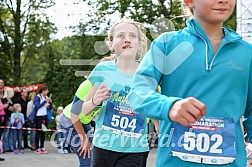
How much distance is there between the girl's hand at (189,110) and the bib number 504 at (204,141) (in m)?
0.55

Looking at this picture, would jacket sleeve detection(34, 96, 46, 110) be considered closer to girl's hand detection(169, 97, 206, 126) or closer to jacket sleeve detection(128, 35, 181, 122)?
jacket sleeve detection(128, 35, 181, 122)

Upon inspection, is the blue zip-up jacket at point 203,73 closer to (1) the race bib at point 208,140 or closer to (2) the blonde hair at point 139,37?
(1) the race bib at point 208,140

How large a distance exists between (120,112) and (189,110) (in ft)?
8.41

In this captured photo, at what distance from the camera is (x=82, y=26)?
22.8 m

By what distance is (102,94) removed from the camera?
4062 mm

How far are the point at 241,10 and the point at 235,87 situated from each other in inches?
335

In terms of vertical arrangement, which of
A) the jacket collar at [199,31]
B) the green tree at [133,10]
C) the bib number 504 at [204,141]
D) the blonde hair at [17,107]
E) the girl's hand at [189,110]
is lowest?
the blonde hair at [17,107]

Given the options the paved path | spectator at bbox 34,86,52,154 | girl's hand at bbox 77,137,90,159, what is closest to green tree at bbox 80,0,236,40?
spectator at bbox 34,86,52,154

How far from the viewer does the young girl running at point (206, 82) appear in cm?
231

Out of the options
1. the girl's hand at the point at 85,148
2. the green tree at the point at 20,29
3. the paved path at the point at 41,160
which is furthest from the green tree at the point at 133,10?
the girl's hand at the point at 85,148

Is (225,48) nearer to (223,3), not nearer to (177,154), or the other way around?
(223,3)

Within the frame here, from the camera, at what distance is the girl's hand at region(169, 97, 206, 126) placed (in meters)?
1.67

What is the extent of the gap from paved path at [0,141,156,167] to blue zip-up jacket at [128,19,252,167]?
7375 mm

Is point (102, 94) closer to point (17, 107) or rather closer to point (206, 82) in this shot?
point (206, 82)
